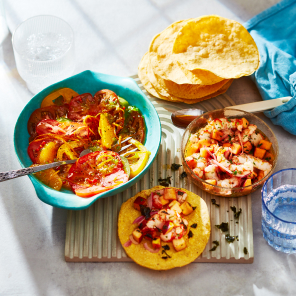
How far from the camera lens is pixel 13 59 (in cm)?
294

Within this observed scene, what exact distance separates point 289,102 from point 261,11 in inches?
43.3

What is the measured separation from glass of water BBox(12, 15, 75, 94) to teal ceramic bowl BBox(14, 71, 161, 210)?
326 millimetres

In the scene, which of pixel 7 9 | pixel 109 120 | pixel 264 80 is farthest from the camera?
pixel 7 9

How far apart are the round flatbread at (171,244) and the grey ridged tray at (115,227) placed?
0.19 feet

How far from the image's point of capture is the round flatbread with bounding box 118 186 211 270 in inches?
82.8

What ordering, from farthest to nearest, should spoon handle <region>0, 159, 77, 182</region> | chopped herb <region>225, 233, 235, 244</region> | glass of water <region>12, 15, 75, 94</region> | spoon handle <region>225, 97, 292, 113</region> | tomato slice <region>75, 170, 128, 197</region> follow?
glass of water <region>12, 15, 75, 94</region>, spoon handle <region>225, 97, 292, 113</region>, chopped herb <region>225, 233, 235, 244</region>, tomato slice <region>75, 170, 128, 197</region>, spoon handle <region>0, 159, 77, 182</region>

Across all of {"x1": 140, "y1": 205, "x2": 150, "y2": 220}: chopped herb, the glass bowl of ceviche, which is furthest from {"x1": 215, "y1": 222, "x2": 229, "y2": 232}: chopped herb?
{"x1": 140, "y1": 205, "x2": 150, "y2": 220}: chopped herb

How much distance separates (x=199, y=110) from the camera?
2.58 m

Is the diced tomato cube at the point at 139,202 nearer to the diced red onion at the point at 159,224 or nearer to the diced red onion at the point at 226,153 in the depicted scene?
the diced red onion at the point at 159,224

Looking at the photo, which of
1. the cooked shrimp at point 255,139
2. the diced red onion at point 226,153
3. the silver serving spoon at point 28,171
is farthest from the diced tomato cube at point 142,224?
the cooked shrimp at point 255,139

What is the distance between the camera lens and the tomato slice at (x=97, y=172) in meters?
2.14

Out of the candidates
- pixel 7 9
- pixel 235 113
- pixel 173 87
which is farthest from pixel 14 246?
pixel 7 9

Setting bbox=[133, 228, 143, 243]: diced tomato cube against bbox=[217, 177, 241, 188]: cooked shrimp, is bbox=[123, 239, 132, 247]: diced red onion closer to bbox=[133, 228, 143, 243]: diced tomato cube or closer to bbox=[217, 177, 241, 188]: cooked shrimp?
bbox=[133, 228, 143, 243]: diced tomato cube

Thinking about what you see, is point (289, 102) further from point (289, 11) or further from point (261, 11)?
point (261, 11)
